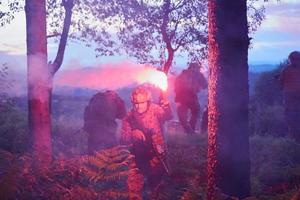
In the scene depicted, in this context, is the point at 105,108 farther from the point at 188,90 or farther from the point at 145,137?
the point at 188,90

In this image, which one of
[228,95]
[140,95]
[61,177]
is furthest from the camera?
[140,95]

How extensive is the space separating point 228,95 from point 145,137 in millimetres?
2812

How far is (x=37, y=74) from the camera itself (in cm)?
920

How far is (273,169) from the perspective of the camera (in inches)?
430

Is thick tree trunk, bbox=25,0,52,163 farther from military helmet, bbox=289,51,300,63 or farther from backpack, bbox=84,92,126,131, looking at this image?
military helmet, bbox=289,51,300,63

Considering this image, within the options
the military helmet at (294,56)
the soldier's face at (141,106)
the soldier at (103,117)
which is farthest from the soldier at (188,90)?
the soldier's face at (141,106)

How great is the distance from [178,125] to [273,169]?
27.9 ft

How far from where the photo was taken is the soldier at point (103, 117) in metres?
11.8

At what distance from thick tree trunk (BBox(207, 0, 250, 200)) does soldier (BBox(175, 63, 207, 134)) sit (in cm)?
1054

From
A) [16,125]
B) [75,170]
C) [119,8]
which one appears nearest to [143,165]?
[75,170]

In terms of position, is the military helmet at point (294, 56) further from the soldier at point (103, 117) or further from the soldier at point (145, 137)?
the soldier at point (145, 137)

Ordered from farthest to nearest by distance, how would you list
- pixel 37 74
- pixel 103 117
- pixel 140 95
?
pixel 103 117 → pixel 37 74 → pixel 140 95

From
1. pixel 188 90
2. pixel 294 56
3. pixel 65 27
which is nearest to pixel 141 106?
pixel 294 56

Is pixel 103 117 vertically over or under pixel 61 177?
over
